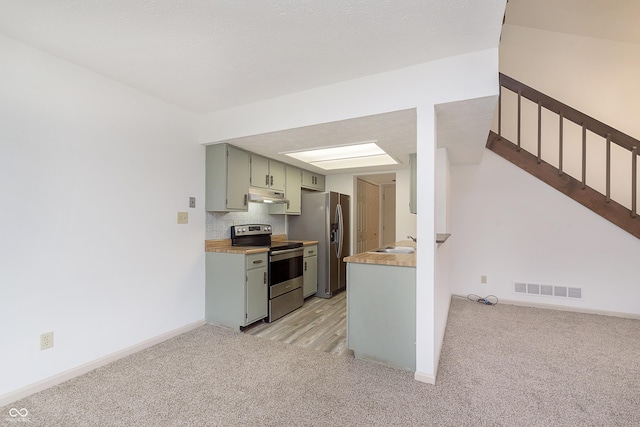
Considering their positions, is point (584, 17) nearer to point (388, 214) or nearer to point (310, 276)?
point (388, 214)

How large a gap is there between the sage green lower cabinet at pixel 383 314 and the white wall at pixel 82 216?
6.25 feet

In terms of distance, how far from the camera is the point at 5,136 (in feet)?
6.24

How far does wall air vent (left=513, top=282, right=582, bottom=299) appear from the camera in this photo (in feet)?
12.5

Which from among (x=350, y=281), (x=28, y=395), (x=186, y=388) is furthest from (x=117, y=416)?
(x=350, y=281)

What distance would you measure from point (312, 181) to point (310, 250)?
1.29 metres

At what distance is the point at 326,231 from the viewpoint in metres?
4.47

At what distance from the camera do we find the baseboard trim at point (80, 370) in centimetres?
192

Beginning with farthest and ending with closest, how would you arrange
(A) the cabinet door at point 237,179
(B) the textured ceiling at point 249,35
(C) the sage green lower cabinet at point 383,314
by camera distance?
(A) the cabinet door at point 237,179 < (C) the sage green lower cabinet at point 383,314 < (B) the textured ceiling at point 249,35

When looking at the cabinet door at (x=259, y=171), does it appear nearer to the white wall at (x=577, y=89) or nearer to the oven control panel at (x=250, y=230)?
the oven control panel at (x=250, y=230)

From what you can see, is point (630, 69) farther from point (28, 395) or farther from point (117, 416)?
point (28, 395)

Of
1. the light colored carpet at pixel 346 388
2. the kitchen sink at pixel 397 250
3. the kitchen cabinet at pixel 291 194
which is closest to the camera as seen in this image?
the light colored carpet at pixel 346 388

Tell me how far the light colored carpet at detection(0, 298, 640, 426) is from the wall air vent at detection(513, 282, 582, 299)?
3.13ft

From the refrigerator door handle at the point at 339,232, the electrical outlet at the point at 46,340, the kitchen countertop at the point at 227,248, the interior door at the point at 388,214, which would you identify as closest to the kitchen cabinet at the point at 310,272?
the refrigerator door handle at the point at 339,232

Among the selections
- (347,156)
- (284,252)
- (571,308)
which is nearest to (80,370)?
(284,252)
